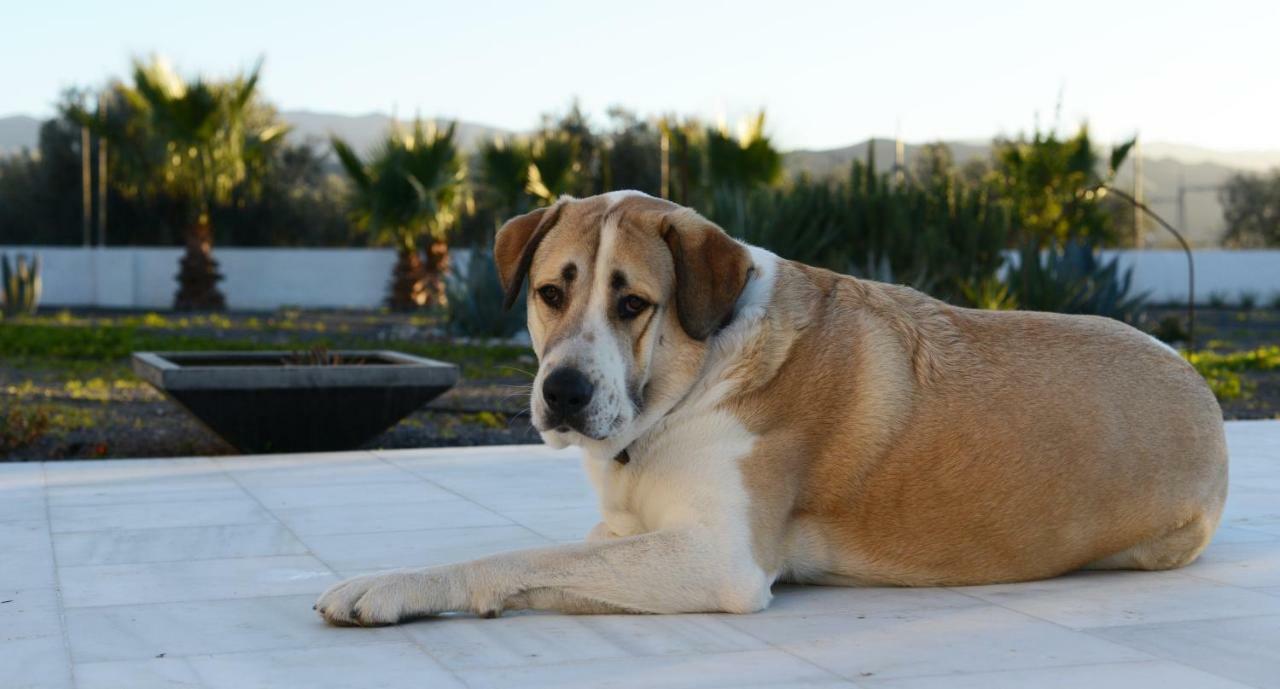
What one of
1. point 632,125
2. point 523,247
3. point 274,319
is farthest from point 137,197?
point 523,247

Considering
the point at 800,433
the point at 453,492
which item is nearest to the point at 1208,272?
the point at 453,492

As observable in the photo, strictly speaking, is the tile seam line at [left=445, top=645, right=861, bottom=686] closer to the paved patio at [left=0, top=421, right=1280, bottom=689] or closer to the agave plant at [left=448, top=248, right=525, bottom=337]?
the paved patio at [left=0, top=421, right=1280, bottom=689]

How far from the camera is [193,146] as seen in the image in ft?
87.4

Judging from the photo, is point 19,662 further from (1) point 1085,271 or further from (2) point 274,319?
(2) point 274,319

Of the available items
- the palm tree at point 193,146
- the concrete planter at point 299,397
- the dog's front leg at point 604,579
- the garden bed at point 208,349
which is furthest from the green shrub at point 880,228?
the palm tree at point 193,146

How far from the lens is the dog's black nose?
360 centimetres

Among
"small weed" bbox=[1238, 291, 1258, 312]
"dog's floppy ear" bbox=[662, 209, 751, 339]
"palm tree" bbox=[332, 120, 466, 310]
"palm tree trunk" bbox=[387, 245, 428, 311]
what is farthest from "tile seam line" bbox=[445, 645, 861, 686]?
"small weed" bbox=[1238, 291, 1258, 312]

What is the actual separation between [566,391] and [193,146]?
81.1 feet

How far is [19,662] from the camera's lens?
134 inches

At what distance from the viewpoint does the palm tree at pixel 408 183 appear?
25.7m

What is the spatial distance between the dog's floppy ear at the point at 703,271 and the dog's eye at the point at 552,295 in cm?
32

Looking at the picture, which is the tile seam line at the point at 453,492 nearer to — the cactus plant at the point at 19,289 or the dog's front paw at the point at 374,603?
the dog's front paw at the point at 374,603

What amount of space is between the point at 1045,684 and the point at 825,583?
1201 mm

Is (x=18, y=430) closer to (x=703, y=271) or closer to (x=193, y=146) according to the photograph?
(x=703, y=271)
